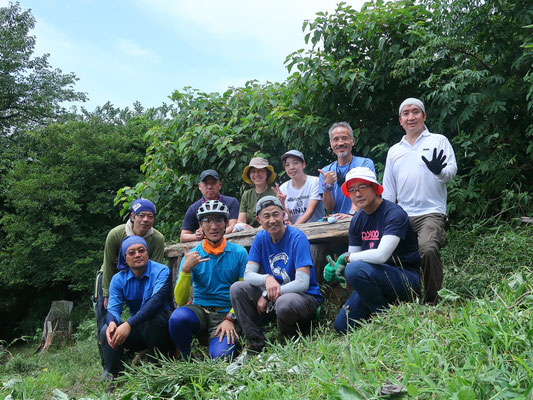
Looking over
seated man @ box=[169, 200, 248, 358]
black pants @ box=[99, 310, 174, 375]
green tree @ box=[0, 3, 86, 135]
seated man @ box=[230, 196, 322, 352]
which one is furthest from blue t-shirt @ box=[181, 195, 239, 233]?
green tree @ box=[0, 3, 86, 135]

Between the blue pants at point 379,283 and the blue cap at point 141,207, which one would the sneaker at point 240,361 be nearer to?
the blue pants at point 379,283

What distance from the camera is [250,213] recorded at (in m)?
6.25

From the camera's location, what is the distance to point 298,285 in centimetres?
415

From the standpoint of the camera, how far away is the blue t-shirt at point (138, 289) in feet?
15.2

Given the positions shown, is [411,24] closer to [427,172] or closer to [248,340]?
[427,172]

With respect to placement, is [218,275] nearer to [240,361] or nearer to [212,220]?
[212,220]

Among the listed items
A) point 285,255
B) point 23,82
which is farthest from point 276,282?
point 23,82

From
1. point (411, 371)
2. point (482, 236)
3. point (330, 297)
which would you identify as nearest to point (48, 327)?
point (330, 297)

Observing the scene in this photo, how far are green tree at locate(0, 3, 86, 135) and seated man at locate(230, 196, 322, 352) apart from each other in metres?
22.8

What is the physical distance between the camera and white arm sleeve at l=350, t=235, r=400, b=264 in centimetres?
378

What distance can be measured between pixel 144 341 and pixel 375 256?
7.83 feet

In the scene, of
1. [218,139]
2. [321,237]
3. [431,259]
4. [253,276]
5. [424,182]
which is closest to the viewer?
[431,259]

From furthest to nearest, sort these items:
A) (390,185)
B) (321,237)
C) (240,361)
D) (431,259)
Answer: (321,237)
(390,185)
(431,259)
(240,361)

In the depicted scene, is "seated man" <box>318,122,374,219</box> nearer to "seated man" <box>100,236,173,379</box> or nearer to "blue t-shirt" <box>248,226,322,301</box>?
"blue t-shirt" <box>248,226,322,301</box>
